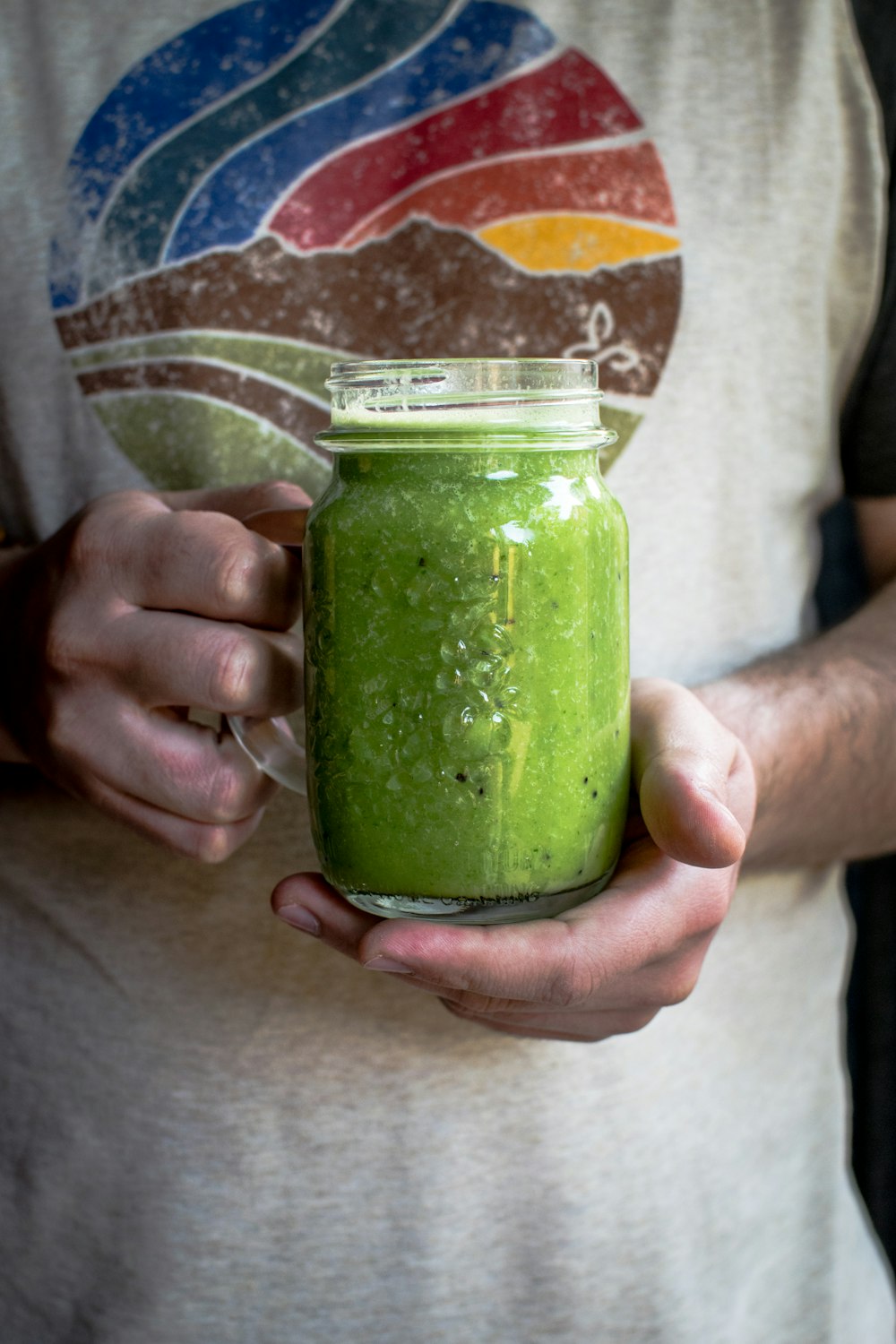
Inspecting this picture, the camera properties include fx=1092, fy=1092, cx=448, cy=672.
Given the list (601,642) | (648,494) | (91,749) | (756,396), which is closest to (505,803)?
(601,642)

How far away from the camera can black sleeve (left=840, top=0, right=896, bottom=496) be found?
1015mm

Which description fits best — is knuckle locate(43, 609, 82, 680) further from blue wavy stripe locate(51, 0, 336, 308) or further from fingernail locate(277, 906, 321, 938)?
blue wavy stripe locate(51, 0, 336, 308)

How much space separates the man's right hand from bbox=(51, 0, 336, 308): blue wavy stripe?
341 mm

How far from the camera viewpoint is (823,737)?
3.24 feet

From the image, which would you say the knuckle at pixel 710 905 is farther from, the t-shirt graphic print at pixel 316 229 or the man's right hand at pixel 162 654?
the t-shirt graphic print at pixel 316 229

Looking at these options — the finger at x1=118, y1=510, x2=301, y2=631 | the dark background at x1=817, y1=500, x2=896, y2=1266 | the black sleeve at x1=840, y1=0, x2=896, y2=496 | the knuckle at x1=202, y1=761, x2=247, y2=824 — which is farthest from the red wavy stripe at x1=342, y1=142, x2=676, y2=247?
the dark background at x1=817, y1=500, x2=896, y2=1266

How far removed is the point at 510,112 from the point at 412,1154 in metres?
0.90

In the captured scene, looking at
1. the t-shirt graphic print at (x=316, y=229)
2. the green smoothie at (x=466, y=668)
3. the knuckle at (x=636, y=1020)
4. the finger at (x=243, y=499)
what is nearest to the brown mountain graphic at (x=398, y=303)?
the t-shirt graphic print at (x=316, y=229)

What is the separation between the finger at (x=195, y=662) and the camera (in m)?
0.68

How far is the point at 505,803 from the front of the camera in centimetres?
63

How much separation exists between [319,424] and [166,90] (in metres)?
0.31

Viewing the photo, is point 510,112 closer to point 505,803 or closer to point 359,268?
point 359,268

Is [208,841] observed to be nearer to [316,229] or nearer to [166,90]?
[316,229]

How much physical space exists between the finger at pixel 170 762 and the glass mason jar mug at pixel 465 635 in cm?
8
